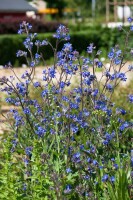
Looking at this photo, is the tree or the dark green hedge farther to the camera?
the tree

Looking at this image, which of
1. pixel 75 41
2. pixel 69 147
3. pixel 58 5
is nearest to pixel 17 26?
pixel 75 41

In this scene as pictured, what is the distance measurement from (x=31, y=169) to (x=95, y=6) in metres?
65.1

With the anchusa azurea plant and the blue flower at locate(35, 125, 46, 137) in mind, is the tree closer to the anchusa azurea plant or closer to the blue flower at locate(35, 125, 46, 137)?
the anchusa azurea plant

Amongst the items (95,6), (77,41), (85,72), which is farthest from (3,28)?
(95,6)

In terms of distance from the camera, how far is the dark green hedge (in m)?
20.7

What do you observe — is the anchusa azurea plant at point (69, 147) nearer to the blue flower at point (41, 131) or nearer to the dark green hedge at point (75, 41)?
the blue flower at point (41, 131)

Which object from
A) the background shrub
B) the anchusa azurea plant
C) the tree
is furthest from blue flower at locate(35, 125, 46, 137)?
the tree

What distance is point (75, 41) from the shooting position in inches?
892

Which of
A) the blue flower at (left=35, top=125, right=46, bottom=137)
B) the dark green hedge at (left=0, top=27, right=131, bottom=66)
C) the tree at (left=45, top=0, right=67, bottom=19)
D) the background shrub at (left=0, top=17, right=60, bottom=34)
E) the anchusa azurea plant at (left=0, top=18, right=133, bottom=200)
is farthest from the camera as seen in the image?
the tree at (left=45, top=0, right=67, bottom=19)

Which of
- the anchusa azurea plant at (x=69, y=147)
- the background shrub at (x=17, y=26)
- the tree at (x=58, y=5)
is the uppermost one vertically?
the tree at (x=58, y=5)

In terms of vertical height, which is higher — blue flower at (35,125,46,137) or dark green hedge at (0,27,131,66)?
dark green hedge at (0,27,131,66)

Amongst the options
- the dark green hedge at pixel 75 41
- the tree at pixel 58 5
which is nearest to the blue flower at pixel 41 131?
the dark green hedge at pixel 75 41

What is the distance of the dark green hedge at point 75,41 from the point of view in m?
20.7

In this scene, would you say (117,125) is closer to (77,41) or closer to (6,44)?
(6,44)
